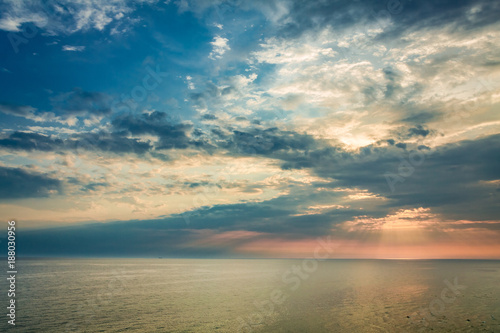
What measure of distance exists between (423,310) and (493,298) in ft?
92.5

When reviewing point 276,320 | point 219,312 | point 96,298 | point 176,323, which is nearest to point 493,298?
point 276,320

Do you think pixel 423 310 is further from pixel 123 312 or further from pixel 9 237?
pixel 9 237

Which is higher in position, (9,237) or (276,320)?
(9,237)

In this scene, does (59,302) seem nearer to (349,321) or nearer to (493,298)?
(349,321)

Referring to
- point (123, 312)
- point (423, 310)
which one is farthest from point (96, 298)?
point (423, 310)

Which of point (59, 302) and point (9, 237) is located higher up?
point (9, 237)

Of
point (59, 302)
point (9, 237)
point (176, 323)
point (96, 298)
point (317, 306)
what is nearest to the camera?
point (9, 237)

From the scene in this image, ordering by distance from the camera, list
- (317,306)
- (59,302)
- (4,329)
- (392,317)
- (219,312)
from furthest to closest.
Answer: (59,302) < (317,306) < (219,312) < (392,317) < (4,329)

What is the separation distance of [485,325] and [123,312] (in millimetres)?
56493

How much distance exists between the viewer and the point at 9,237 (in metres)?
35.2

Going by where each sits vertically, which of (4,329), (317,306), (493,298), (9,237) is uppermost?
(9,237)

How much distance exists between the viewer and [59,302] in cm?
5916

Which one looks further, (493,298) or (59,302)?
(493,298)

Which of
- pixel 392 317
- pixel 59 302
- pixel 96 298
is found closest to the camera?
pixel 392 317
